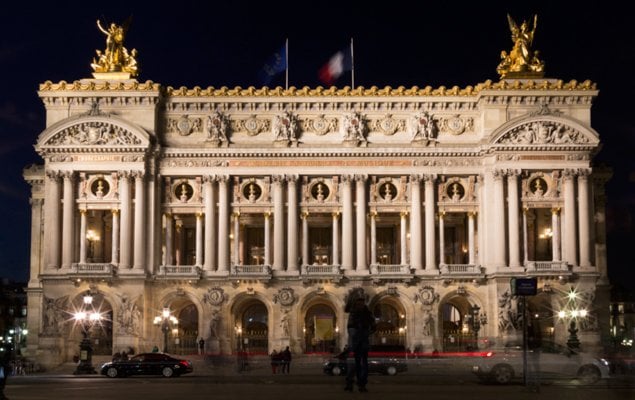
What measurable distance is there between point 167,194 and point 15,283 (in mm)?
126469

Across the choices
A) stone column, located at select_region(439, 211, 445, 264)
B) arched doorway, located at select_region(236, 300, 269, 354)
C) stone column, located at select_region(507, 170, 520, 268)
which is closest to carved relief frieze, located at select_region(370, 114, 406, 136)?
stone column, located at select_region(439, 211, 445, 264)

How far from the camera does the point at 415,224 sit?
259 ft

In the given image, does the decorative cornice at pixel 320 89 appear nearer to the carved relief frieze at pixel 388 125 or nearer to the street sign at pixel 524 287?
the carved relief frieze at pixel 388 125

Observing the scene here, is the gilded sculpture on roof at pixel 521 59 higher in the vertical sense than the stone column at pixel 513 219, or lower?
higher

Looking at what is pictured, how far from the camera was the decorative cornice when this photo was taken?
78.9 m

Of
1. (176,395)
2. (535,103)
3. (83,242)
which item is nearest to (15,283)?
(83,242)

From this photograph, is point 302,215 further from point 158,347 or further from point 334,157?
point 158,347

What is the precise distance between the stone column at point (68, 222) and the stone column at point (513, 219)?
3088 cm

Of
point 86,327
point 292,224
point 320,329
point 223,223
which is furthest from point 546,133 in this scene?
point 86,327

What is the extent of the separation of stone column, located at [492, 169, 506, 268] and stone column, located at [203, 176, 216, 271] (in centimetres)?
1994

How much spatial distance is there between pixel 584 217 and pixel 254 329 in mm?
25170

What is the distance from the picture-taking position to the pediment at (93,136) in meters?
77.9

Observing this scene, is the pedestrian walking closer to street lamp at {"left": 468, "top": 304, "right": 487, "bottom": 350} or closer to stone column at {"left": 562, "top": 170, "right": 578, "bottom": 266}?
street lamp at {"left": 468, "top": 304, "right": 487, "bottom": 350}

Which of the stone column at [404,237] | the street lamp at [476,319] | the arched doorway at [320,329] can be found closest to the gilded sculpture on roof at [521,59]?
the stone column at [404,237]
